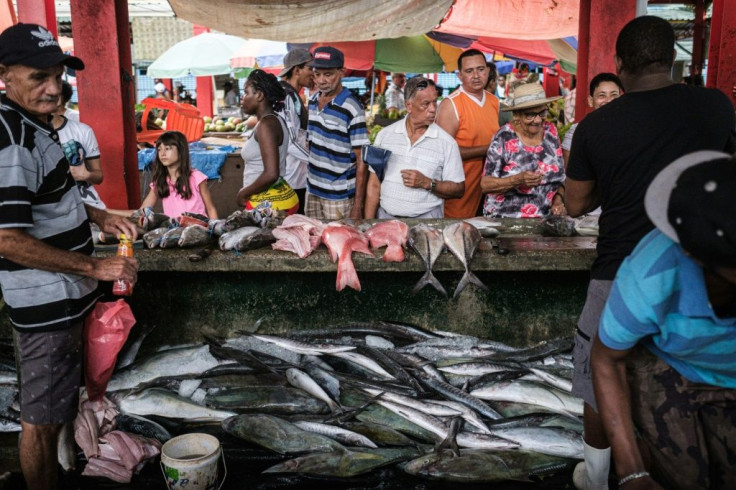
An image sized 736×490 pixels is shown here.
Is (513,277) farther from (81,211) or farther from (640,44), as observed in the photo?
(81,211)

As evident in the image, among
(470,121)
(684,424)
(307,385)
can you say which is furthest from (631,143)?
(470,121)

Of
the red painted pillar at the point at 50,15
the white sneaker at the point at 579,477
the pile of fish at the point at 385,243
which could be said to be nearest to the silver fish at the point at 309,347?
the pile of fish at the point at 385,243

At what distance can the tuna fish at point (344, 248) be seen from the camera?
389 cm

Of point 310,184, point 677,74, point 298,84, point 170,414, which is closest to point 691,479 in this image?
point 170,414

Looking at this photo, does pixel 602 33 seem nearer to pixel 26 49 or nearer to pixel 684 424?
pixel 684 424

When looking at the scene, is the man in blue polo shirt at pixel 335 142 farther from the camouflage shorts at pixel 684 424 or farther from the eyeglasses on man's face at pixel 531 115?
the camouflage shorts at pixel 684 424

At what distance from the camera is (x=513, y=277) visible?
14.7ft

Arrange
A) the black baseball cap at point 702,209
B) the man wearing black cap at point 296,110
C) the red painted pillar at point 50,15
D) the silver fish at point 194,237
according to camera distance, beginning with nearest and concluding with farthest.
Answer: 1. the black baseball cap at point 702,209
2. the silver fish at point 194,237
3. the red painted pillar at point 50,15
4. the man wearing black cap at point 296,110

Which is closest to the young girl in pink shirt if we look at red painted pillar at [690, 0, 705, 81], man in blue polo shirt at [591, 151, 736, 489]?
man in blue polo shirt at [591, 151, 736, 489]

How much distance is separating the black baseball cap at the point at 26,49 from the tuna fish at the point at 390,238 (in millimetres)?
2129

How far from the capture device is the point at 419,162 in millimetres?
4918

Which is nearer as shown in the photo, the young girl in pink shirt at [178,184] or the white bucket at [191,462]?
the white bucket at [191,462]

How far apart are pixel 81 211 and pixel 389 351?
2.13 m

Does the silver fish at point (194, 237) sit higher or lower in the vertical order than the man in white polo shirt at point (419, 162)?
lower
